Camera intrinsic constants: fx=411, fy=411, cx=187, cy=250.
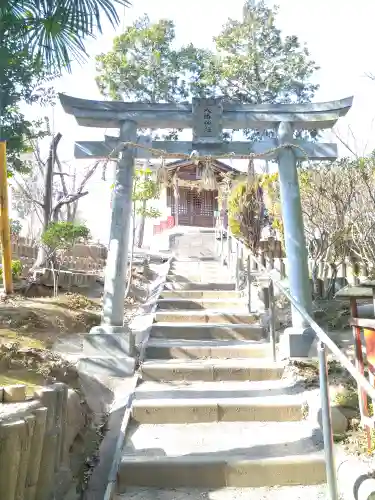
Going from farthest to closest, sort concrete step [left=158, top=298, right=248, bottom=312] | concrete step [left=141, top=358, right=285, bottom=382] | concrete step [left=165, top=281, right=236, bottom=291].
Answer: concrete step [left=165, top=281, right=236, bottom=291], concrete step [left=158, top=298, right=248, bottom=312], concrete step [left=141, top=358, right=285, bottom=382]

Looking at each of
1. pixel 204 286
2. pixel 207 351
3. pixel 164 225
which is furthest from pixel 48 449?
pixel 164 225

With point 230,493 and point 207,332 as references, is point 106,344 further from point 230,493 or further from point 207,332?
point 230,493

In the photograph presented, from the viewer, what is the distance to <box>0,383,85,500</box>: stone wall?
6.86 ft

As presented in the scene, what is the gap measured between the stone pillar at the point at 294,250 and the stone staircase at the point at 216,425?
374 millimetres

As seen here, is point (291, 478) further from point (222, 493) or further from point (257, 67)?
point (257, 67)

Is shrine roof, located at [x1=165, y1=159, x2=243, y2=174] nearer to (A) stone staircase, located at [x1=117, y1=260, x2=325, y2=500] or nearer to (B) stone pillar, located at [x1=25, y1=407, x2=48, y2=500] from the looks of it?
(A) stone staircase, located at [x1=117, y1=260, x2=325, y2=500]

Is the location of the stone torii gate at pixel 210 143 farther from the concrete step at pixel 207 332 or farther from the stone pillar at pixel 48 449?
the stone pillar at pixel 48 449

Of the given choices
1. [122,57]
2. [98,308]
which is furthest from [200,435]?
[122,57]

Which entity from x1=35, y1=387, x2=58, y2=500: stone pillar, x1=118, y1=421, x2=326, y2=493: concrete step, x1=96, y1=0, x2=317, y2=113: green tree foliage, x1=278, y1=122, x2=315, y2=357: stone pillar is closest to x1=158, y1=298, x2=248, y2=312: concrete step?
x1=278, y1=122, x2=315, y2=357: stone pillar

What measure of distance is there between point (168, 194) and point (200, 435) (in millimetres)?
21041

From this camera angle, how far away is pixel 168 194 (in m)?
23.9

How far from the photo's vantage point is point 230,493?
2.91m

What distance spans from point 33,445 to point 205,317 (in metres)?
4.04

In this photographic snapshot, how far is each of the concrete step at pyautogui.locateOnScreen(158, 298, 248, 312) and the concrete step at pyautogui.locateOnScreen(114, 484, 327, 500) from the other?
13.2 ft
